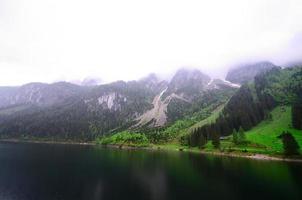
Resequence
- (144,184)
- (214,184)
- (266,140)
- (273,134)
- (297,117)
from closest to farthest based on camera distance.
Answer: (214,184), (144,184), (266,140), (273,134), (297,117)

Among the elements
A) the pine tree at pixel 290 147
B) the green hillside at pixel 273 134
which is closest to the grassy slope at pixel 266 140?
the green hillside at pixel 273 134

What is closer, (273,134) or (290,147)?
(290,147)

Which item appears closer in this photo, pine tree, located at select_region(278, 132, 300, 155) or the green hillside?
pine tree, located at select_region(278, 132, 300, 155)

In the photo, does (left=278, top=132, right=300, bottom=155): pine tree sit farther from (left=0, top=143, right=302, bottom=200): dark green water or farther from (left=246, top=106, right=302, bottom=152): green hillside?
(left=0, top=143, right=302, bottom=200): dark green water

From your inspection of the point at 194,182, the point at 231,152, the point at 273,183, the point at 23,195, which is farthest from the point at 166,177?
the point at 231,152

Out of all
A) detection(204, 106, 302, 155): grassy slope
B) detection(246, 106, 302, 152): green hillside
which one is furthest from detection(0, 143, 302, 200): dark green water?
detection(246, 106, 302, 152): green hillside

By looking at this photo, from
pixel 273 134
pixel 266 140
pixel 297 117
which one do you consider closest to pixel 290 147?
pixel 266 140

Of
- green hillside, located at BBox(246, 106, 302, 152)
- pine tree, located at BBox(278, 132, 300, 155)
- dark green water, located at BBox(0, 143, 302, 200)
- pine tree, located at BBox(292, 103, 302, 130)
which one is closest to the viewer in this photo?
dark green water, located at BBox(0, 143, 302, 200)

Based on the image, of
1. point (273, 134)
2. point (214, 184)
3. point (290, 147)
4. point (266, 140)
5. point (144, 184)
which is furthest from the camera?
point (273, 134)

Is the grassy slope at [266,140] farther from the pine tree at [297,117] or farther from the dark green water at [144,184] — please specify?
the dark green water at [144,184]

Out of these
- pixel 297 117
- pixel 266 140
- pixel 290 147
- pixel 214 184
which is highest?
pixel 297 117

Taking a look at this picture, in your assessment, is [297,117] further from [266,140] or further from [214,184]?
[214,184]

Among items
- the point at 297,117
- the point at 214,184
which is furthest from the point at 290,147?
the point at 214,184

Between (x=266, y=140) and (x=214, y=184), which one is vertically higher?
(x=266, y=140)
